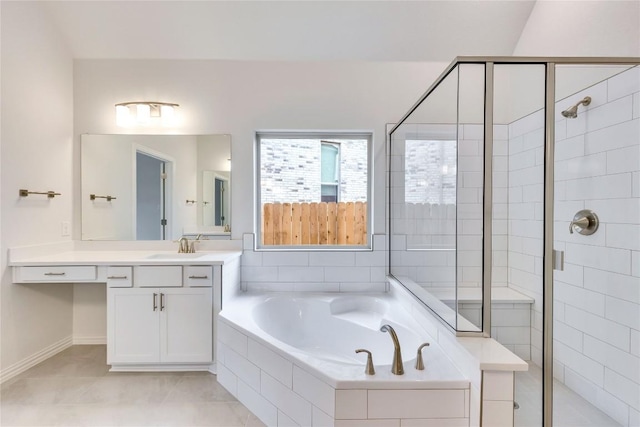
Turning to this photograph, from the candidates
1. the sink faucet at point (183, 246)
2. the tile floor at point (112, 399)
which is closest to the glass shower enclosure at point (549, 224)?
the tile floor at point (112, 399)

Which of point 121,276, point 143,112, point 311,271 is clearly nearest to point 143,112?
point 143,112

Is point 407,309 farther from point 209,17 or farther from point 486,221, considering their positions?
point 209,17

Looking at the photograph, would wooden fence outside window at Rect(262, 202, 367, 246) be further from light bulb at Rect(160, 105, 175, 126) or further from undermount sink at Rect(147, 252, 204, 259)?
light bulb at Rect(160, 105, 175, 126)

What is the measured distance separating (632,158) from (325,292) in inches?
84.5

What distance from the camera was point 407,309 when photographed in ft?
7.86

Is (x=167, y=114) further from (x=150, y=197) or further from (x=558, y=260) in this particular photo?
(x=558, y=260)

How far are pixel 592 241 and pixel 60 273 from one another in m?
3.32

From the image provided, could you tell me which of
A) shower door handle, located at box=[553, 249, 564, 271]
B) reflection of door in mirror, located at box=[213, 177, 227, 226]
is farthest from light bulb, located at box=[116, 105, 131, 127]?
shower door handle, located at box=[553, 249, 564, 271]

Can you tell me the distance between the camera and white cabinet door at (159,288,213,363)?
93.4 inches

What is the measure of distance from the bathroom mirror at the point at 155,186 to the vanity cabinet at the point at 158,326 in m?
0.69

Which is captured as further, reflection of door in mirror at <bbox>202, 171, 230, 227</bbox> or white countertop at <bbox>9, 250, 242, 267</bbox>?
Result: reflection of door in mirror at <bbox>202, 171, 230, 227</bbox>

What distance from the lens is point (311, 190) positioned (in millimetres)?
3076

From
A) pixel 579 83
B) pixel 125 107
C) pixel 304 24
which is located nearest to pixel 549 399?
pixel 579 83

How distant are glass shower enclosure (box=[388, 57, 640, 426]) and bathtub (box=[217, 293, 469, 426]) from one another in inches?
11.6
